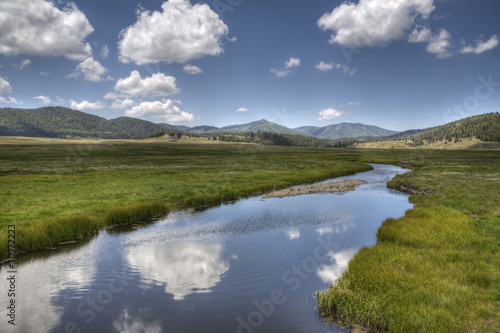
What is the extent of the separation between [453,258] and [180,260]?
53.7 feet

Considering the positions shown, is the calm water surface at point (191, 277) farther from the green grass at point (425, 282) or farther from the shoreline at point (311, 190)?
the shoreline at point (311, 190)

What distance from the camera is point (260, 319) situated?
1166cm

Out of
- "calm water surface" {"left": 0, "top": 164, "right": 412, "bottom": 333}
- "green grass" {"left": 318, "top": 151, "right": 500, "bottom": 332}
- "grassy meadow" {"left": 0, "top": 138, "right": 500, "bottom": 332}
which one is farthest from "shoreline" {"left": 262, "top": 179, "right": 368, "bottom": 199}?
"green grass" {"left": 318, "top": 151, "right": 500, "bottom": 332}

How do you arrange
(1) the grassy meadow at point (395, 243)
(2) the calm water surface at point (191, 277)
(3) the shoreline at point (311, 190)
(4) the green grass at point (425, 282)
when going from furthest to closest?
(3) the shoreline at point (311, 190)
(2) the calm water surface at point (191, 277)
(1) the grassy meadow at point (395, 243)
(4) the green grass at point (425, 282)

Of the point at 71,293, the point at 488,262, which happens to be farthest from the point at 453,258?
the point at 71,293

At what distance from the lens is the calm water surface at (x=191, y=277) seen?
37.9 ft

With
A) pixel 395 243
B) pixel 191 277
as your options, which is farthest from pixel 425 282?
pixel 191 277

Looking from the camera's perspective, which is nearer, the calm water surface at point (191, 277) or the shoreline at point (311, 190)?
the calm water surface at point (191, 277)

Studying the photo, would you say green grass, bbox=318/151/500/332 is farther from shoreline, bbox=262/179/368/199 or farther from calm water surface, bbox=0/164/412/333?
shoreline, bbox=262/179/368/199

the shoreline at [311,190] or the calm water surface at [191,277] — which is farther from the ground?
the shoreline at [311,190]

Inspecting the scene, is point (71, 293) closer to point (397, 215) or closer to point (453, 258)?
point (453, 258)

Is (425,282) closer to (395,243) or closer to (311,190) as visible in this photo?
(395,243)

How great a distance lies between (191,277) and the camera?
15461 millimetres

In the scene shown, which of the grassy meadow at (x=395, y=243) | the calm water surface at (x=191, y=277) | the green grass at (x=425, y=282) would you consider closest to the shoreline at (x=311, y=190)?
the grassy meadow at (x=395, y=243)
